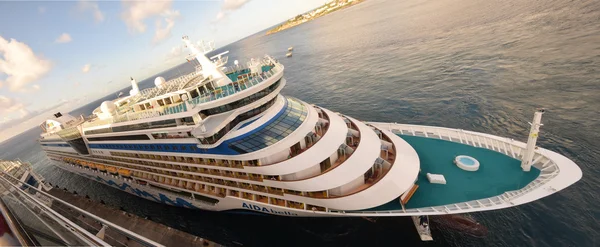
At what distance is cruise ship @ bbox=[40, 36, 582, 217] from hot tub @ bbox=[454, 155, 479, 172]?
0.08 metres

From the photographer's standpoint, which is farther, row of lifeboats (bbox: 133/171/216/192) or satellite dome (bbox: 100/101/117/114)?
satellite dome (bbox: 100/101/117/114)

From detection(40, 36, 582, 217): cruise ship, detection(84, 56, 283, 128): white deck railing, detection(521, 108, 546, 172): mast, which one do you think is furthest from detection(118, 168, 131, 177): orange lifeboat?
detection(521, 108, 546, 172): mast

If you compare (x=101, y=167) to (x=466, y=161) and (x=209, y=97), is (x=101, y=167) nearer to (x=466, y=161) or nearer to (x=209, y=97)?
(x=209, y=97)

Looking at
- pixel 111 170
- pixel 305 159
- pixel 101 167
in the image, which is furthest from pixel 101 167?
pixel 305 159

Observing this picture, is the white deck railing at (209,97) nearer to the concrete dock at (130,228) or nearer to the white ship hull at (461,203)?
the white ship hull at (461,203)

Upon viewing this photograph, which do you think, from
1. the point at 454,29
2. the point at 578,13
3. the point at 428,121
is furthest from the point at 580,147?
the point at 454,29

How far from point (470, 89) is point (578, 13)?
45405mm

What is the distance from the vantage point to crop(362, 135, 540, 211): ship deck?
48.2 ft

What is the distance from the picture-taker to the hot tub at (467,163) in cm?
1633

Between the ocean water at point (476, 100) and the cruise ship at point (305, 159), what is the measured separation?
3.21 meters

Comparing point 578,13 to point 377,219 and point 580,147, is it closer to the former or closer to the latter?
point 580,147

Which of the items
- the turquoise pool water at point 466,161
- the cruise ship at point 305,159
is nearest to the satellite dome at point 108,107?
the cruise ship at point 305,159

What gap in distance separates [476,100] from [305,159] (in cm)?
3217

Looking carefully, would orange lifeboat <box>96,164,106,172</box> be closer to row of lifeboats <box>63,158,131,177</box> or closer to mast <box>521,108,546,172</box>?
row of lifeboats <box>63,158,131,177</box>
